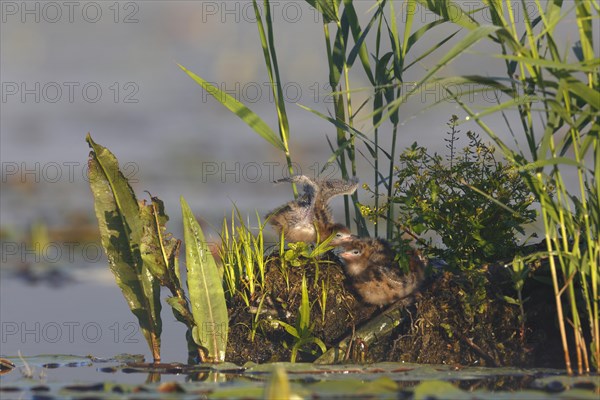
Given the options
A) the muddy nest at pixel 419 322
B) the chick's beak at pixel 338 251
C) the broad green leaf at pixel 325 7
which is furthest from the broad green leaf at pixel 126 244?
Result: the broad green leaf at pixel 325 7

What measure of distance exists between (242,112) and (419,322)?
199 centimetres

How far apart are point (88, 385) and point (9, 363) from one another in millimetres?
1399

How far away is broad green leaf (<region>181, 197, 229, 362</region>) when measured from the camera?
6211mm

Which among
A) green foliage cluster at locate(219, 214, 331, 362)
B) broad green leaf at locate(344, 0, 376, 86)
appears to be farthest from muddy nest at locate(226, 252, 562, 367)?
broad green leaf at locate(344, 0, 376, 86)

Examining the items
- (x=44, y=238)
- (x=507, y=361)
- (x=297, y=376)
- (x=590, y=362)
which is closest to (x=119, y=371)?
(x=297, y=376)

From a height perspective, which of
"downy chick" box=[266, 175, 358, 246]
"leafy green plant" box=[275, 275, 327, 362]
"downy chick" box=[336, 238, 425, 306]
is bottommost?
"leafy green plant" box=[275, 275, 327, 362]

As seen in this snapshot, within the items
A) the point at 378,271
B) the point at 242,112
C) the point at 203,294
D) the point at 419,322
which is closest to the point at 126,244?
the point at 203,294

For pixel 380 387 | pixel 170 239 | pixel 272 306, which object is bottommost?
pixel 380 387

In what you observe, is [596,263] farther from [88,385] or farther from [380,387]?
[88,385]

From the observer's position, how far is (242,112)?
6.73 metres

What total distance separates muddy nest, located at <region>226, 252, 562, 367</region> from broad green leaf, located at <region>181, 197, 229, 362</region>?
0.77 feet

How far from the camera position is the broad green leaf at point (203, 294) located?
6211 millimetres

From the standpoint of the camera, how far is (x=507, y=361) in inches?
234

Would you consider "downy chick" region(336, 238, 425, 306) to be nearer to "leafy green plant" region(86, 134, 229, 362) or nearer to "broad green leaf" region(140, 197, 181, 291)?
"leafy green plant" region(86, 134, 229, 362)
